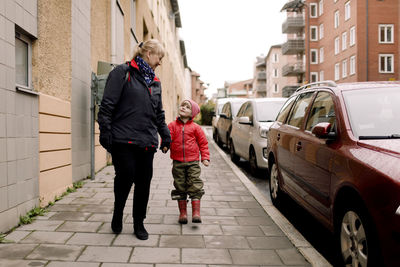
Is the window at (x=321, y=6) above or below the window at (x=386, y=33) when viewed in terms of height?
above

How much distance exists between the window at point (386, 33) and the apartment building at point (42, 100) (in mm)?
32246

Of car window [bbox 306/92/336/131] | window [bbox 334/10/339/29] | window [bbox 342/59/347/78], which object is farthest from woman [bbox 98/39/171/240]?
window [bbox 334/10/339/29]

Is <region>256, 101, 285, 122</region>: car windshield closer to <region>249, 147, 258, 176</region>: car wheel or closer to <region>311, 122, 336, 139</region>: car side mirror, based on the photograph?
<region>249, 147, 258, 176</region>: car wheel

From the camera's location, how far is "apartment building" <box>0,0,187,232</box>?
4168 millimetres

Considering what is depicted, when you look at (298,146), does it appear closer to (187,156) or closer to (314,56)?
(187,156)

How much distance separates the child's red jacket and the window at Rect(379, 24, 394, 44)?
113ft

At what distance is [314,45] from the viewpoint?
46.9 metres

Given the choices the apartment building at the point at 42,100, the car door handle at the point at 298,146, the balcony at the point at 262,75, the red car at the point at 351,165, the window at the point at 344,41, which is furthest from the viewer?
the balcony at the point at 262,75

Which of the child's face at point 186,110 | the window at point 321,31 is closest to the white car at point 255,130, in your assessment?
→ the child's face at point 186,110

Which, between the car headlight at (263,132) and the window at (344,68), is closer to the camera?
the car headlight at (263,132)

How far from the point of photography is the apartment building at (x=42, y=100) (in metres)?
4.17

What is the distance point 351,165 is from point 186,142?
6.93ft

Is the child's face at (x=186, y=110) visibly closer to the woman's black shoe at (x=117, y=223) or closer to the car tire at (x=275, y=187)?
the woman's black shoe at (x=117, y=223)

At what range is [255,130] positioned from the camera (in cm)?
882
